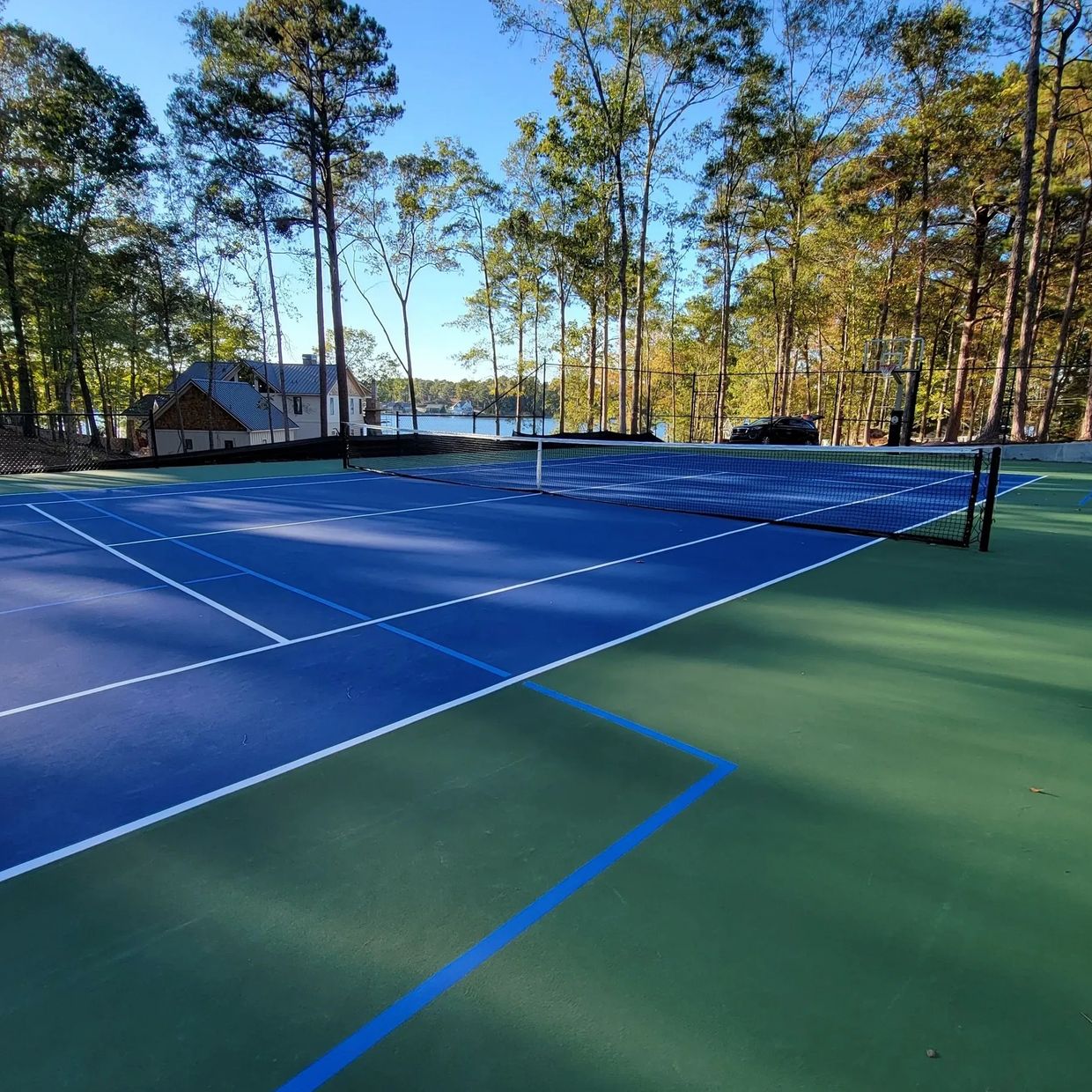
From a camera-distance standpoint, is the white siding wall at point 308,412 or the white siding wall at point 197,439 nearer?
the white siding wall at point 197,439

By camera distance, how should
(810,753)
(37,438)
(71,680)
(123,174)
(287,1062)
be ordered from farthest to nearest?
(123,174), (37,438), (71,680), (810,753), (287,1062)

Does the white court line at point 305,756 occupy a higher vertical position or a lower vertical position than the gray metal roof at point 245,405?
lower

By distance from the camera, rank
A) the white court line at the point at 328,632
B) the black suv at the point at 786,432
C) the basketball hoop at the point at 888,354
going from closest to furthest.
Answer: the white court line at the point at 328,632, the black suv at the point at 786,432, the basketball hoop at the point at 888,354

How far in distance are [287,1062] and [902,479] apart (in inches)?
693

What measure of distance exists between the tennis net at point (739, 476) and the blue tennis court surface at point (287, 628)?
3.63 ft

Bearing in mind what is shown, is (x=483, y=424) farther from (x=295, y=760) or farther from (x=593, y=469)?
(x=295, y=760)

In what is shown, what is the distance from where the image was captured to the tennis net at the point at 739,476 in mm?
9250

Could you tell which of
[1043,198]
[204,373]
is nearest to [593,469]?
[1043,198]

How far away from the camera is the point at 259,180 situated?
22.3 metres

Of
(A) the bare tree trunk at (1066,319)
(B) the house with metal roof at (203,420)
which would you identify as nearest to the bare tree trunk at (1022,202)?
(A) the bare tree trunk at (1066,319)

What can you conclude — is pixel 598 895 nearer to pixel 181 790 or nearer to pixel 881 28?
pixel 181 790

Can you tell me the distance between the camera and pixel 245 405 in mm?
43625

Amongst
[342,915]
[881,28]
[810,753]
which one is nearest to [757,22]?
[881,28]

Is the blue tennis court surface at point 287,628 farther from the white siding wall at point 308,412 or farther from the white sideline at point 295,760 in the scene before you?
the white siding wall at point 308,412
